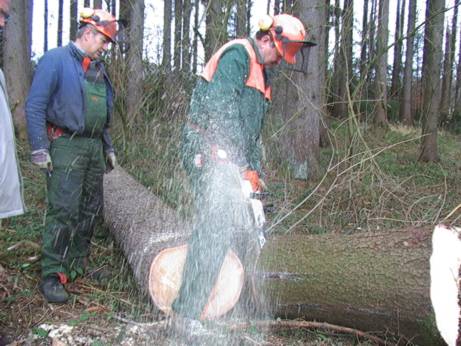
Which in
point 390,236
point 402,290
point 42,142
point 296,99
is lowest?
point 402,290

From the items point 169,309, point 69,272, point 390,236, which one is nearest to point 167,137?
point 69,272

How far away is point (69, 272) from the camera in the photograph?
11.2ft

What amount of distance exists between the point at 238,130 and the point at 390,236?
42.2 inches

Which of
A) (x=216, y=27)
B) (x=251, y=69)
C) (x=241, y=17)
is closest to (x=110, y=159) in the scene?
(x=251, y=69)

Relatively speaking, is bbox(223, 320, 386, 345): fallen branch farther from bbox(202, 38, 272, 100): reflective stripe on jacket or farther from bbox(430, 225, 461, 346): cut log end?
bbox(202, 38, 272, 100): reflective stripe on jacket

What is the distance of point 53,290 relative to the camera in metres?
3.12

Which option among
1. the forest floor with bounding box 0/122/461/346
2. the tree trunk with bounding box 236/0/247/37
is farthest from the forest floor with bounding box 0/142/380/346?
the tree trunk with bounding box 236/0/247/37

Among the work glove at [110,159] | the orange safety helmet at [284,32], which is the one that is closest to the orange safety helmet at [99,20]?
the work glove at [110,159]

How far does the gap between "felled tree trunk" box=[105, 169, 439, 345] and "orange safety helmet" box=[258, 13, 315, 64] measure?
117cm

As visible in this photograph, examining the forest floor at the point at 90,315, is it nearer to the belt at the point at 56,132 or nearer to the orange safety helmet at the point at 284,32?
the belt at the point at 56,132

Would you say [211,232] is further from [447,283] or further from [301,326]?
[447,283]

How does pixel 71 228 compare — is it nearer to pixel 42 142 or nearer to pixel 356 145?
pixel 42 142

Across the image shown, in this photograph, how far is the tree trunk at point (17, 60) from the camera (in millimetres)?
8234

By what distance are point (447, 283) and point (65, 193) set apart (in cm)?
240
